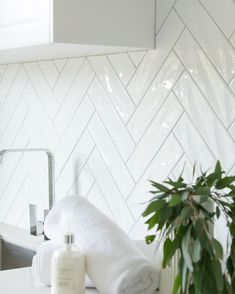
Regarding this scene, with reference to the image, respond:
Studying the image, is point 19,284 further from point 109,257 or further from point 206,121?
point 206,121

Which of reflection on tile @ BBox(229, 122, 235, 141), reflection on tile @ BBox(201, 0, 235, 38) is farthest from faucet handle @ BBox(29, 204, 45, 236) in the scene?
reflection on tile @ BBox(201, 0, 235, 38)

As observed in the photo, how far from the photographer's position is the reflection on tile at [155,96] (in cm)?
212

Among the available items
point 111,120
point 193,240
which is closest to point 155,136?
point 111,120

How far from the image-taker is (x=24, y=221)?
284 centimetres

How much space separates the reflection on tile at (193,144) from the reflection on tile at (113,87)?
0.24 m

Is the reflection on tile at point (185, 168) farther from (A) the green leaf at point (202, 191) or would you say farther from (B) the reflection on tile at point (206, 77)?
(A) the green leaf at point (202, 191)

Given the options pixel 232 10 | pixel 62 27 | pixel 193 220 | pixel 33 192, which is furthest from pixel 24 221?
pixel 193 220

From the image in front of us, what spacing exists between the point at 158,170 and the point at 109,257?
436mm

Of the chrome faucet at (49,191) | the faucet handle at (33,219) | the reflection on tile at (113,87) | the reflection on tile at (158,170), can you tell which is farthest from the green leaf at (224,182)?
the faucet handle at (33,219)

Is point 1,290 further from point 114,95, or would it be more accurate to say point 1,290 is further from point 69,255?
point 114,95

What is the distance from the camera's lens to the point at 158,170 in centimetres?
219

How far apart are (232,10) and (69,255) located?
780mm

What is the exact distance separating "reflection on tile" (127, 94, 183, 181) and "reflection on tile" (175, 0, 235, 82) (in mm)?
197

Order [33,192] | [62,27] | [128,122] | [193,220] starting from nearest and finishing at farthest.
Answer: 1. [193,220]
2. [62,27]
3. [128,122]
4. [33,192]
